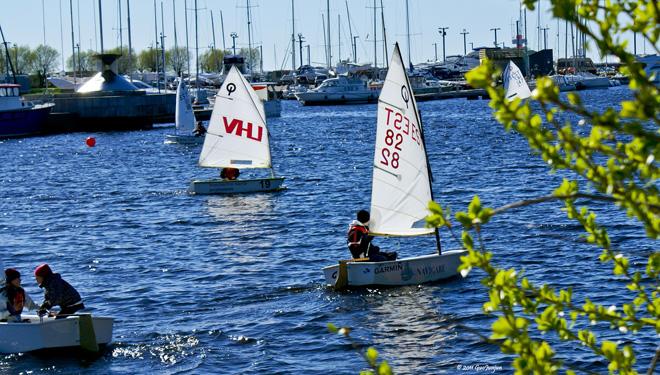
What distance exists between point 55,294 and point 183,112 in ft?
192

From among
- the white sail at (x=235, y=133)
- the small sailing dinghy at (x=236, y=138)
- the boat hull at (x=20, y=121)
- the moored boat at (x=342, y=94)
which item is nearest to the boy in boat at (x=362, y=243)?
the small sailing dinghy at (x=236, y=138)

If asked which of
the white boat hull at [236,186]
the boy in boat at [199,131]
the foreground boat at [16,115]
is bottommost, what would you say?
the white boat hull at [236,186]

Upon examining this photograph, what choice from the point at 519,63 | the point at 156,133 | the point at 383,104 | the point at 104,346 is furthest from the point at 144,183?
the point at 519,63

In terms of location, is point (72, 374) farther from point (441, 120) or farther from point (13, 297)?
point (441, 120)

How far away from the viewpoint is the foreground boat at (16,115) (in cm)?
9369

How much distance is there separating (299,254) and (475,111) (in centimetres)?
9677

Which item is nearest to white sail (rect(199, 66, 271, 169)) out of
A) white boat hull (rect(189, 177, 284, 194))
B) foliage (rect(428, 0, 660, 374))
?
white boat hull (rect(189, 177, 284, 194))

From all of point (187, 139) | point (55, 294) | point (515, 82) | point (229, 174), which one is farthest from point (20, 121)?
point (55, 294)

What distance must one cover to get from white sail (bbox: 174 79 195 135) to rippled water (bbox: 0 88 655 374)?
8.95 metres

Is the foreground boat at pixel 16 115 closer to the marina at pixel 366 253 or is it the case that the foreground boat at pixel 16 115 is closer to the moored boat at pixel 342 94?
the marina at pixel 366 253

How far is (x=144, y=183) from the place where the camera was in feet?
187

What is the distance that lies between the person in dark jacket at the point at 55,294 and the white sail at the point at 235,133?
25168 mm

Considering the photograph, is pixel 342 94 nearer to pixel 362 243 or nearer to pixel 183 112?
pixel 183 112

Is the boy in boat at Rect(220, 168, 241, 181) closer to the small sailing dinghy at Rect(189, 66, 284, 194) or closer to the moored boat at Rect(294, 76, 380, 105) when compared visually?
the small sailing dinghy at Rect(189, 66, 284, 194)
